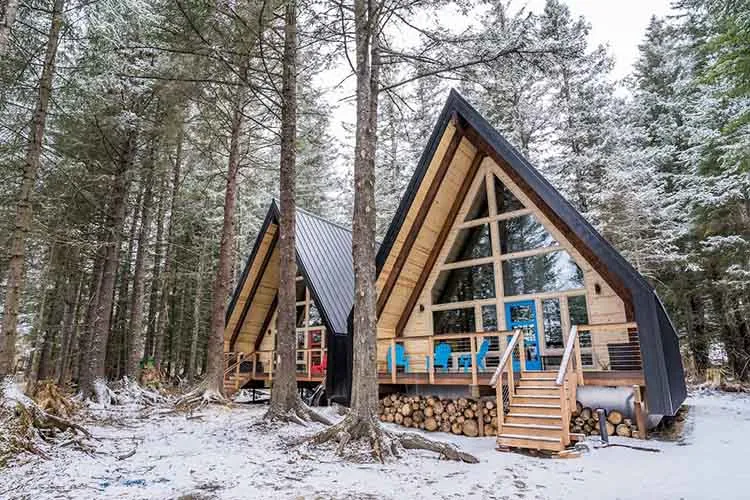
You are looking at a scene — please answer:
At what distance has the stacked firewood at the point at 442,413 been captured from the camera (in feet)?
A: 23.0

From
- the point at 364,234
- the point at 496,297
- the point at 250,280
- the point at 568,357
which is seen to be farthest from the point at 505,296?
the point at 250,280

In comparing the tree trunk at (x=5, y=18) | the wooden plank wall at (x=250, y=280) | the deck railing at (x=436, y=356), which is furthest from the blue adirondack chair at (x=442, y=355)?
the tree trunk at (x=5, y=18)

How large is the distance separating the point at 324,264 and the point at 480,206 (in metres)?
4.58

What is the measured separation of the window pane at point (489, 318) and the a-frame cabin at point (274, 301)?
3.44m

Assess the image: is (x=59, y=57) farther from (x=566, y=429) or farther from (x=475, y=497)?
(x=566, y=429)

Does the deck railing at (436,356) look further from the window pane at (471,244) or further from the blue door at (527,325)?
the window pane at (471,244)

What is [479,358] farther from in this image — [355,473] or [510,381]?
[355,473]

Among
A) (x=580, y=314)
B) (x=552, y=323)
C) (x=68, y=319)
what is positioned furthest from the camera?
(x=68, y=319)

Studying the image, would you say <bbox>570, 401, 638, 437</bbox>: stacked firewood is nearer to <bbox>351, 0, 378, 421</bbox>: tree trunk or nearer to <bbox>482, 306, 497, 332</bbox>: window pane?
<bbox>482, 306, 497, 332</bbox>: window pane

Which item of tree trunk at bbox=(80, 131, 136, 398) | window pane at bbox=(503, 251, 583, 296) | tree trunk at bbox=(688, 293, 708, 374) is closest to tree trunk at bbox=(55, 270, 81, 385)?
tree trunk at bbox=(80, 131, 136, 398)

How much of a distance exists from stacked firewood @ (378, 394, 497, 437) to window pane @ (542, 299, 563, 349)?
1.70 metres

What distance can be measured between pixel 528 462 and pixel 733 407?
701cm

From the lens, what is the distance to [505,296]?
8539 mm

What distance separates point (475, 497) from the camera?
12.1ft
